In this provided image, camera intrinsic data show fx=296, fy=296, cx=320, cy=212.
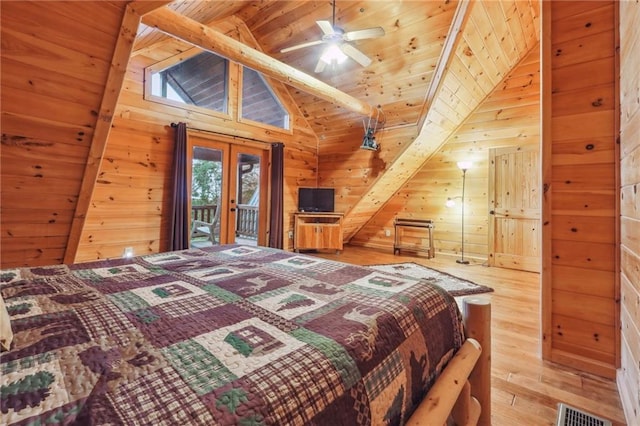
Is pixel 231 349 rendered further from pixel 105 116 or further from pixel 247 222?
pixel 247 222

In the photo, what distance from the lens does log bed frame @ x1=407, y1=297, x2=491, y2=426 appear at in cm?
91

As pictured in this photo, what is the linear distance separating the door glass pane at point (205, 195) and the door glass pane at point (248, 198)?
36 cm

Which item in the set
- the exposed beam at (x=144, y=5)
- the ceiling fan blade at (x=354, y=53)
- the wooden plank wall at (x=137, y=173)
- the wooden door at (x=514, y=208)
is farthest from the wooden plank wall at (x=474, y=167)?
the exposed beam at (x=144, y=5)

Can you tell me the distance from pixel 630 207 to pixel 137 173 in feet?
14.5

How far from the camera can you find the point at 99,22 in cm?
175

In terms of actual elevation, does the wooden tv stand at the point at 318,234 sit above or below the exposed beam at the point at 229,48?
below

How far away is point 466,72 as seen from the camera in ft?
11.9

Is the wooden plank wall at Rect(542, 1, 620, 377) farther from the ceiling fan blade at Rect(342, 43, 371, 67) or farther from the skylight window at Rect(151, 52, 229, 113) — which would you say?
the skylight window at Rect(151, 52, 229, 113)

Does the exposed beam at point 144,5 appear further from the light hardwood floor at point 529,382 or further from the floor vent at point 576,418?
the floor vent at point 576,418

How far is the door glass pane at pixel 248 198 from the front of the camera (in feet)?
15.9

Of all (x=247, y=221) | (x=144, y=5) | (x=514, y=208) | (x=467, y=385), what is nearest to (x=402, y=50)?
A: (x=514, y=208)

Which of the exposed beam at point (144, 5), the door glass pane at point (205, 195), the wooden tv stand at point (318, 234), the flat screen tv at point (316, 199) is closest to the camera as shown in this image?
the exposed beam at point (144, 5)

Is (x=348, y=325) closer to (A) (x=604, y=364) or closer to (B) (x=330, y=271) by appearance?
(B) (x=330, y=271)

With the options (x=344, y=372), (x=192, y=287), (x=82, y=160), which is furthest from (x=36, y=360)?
(x=82, y=160)
